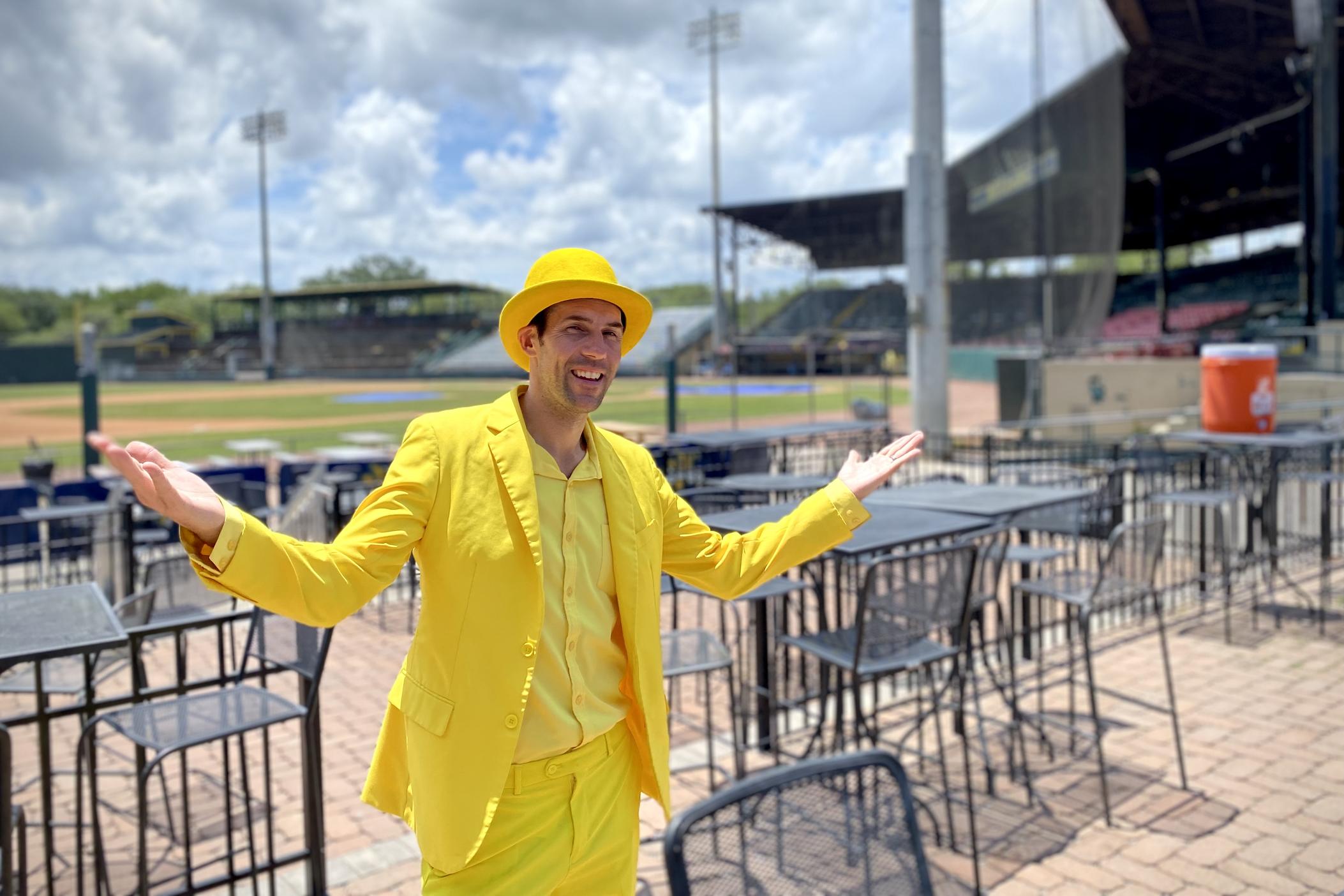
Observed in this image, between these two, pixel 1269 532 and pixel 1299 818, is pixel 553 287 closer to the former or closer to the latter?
pixel 1299 818

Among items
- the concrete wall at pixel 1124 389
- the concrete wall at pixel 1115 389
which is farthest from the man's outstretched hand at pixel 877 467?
the concrete wall at pixel 1115 389

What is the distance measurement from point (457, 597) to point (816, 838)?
0.87m

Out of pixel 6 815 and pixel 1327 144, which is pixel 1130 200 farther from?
pixel 6 815

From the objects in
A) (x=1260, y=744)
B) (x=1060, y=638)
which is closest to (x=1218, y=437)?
(x=1060, y=638)

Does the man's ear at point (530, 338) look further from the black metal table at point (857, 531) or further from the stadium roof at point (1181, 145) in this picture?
the stadium roof at point (1181, 145)

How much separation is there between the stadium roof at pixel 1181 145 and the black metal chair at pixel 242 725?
16010 mm

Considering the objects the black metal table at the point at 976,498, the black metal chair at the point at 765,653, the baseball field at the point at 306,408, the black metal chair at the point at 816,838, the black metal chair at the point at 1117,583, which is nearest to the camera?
the black metal chair at the point at 816,838

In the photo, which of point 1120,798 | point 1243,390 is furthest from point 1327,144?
point 1120,798

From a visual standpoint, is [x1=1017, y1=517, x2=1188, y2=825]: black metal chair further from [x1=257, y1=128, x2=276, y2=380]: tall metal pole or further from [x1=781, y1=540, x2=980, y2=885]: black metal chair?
[x1=257, y1=128, x2=276, y2=380]: tall metal pole

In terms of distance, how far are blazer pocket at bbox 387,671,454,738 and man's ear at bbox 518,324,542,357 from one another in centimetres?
68

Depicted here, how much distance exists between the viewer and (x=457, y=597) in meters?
1.83

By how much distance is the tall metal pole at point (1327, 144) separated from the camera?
1692cm

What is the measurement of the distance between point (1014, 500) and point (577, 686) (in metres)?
3.45

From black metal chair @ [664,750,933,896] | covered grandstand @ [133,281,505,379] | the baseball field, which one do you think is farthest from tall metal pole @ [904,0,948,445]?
covered grandstand @ [133,281,505,379]
